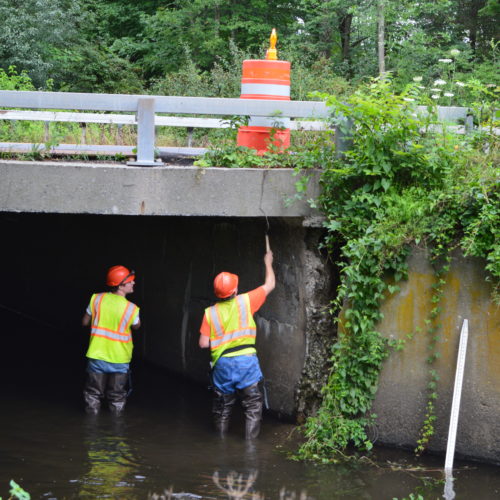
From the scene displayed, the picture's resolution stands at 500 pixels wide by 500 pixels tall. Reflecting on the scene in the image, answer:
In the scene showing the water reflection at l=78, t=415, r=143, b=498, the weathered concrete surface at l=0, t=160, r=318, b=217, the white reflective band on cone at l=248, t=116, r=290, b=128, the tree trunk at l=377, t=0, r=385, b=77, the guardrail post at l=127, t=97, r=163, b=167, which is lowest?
the water reflection at l=78, t=415, r=143, b=498

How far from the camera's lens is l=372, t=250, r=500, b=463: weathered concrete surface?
6.86 metres

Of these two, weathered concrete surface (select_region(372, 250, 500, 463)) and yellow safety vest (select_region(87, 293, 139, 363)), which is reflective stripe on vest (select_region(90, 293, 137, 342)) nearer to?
yellow safety vest (select_region(87, 293, 139, 363))

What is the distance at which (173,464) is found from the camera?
7082 millimetres

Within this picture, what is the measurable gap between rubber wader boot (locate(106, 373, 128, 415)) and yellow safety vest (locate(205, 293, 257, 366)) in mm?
1666

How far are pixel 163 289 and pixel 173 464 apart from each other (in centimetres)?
383

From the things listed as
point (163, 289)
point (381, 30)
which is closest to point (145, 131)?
point (163, 289)

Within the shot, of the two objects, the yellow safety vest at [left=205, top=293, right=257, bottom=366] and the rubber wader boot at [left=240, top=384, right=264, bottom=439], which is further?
the rubber wader boot at [left=240, top=384, right=264, bottom=439]

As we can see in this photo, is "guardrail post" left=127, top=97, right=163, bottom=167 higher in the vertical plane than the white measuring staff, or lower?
higher

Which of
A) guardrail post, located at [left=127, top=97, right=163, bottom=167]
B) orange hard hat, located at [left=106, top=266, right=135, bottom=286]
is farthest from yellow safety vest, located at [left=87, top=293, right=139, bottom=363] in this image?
guardrail post, located at [left=127, top=97, right=163, bottom=167]

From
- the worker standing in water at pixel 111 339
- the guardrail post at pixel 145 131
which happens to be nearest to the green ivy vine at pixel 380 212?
the guardrail post at pixel 145 131

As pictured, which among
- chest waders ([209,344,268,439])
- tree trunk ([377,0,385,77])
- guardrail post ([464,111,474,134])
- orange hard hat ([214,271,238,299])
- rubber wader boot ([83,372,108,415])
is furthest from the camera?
tree trunk ([377,0,385,77])

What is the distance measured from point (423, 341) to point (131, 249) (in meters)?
5.23

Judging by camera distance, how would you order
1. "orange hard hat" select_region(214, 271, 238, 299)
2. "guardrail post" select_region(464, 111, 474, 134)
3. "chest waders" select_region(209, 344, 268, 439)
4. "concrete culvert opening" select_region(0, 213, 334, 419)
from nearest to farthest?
"orange hard hat" select_region(214, 271, 238, 299) → "chest waders" select_region(209, 344, 268, 439) → "guardrail post" select_region(464, 111, 474, 134) → "concrete culvert opening" select_region(0, 213, 334, 419)

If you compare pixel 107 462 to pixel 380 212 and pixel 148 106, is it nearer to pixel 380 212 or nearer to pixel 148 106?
pixel 148 106
